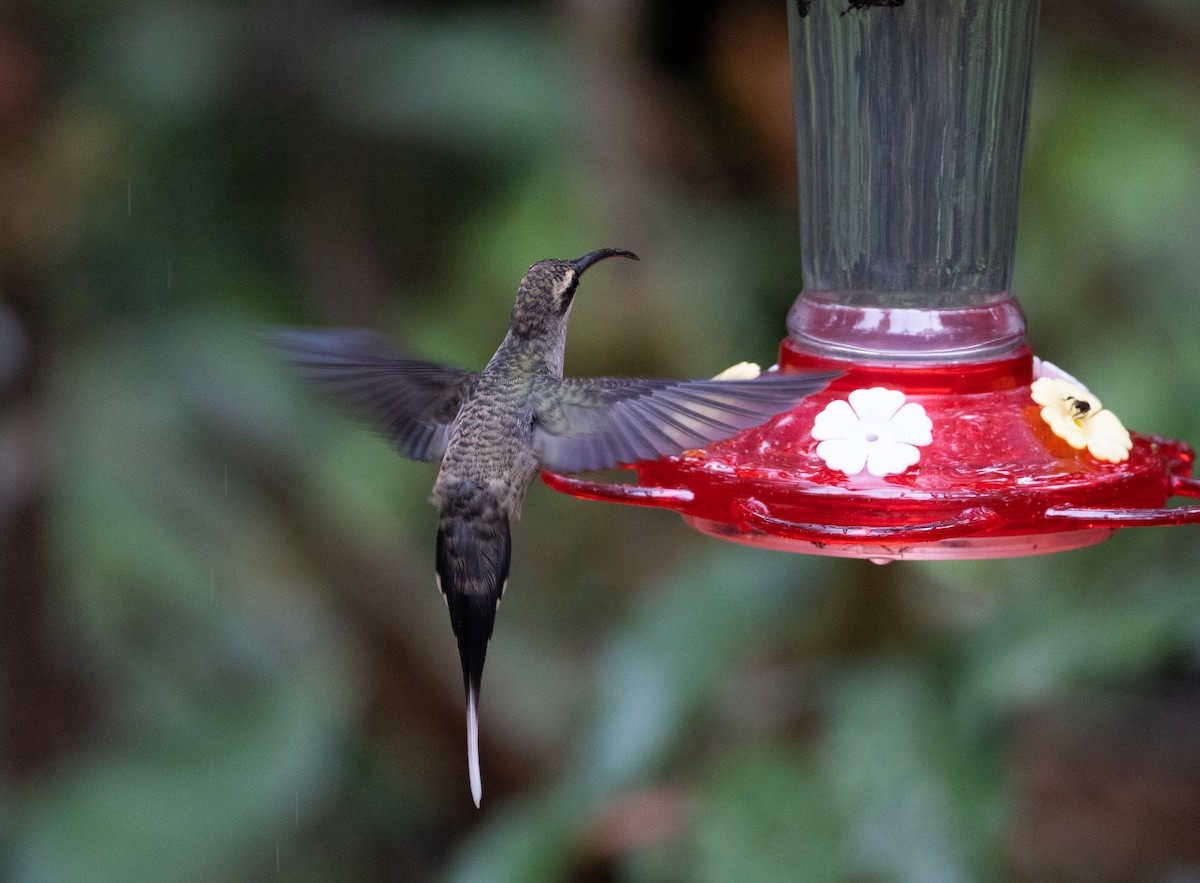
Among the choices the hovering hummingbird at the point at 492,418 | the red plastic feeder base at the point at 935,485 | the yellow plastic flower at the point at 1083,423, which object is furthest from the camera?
the hovering hummingbird at the point at 492,418

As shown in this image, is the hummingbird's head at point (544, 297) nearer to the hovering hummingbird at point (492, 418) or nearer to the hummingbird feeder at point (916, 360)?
the hovering hummingbird at point (492, 418)

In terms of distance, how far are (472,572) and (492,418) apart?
0.82 ft

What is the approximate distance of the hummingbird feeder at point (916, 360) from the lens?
5.91 ft

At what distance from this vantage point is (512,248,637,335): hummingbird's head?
2.29 metres

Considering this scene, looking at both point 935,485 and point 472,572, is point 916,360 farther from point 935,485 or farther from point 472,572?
point 472,572

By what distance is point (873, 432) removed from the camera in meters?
1.88

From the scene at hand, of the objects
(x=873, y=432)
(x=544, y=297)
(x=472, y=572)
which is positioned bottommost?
(x=472, y=572)

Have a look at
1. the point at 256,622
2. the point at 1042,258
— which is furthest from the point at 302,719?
the point at 1042,258

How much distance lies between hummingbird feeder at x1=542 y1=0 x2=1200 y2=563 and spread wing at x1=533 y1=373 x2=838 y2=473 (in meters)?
0.06

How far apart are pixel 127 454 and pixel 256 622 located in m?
0.75

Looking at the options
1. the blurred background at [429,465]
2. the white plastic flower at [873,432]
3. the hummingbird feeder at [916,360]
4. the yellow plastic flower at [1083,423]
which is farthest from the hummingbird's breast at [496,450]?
the blurred background at [429,465]

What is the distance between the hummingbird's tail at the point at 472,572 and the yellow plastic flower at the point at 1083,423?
838mm

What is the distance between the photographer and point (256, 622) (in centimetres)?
512

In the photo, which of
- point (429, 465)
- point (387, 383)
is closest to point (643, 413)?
point (387, 383)
